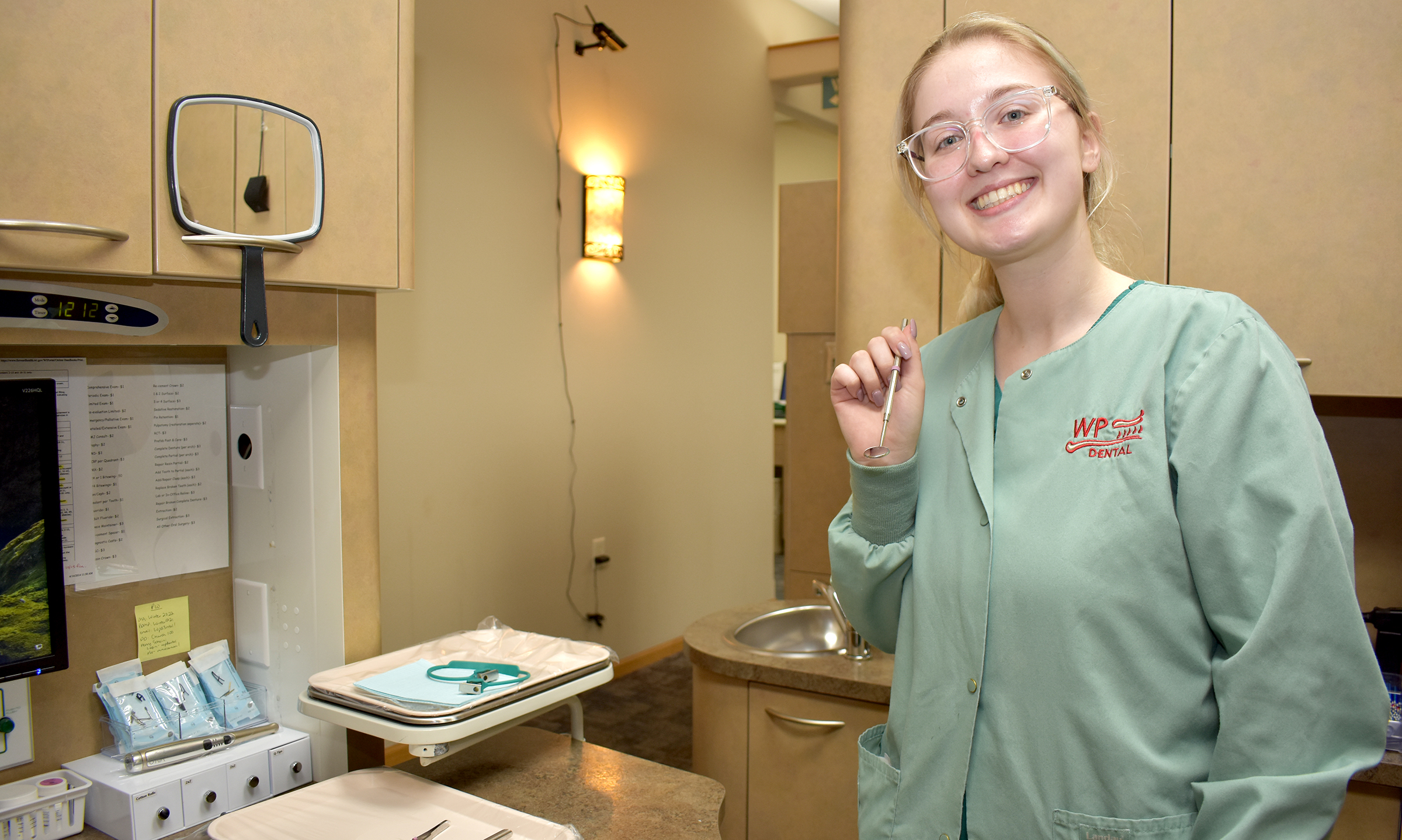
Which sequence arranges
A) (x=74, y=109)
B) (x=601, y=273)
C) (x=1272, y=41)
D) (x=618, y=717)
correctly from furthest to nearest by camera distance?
(x=601, y=273), (x=618, y=717), (x=1272, y=41), (x=74, y=109)

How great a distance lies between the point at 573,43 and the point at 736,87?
1333 millimetres

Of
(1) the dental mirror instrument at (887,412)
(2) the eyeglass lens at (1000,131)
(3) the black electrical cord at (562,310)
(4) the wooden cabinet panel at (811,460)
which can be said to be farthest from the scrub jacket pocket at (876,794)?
(3) the black electrical cord at (562,310)

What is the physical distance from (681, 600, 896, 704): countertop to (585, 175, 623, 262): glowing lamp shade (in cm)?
223

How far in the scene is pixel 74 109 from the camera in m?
1.03

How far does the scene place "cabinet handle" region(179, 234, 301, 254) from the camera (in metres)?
1.14

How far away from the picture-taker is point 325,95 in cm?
130

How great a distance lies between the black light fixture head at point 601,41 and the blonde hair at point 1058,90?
307cm

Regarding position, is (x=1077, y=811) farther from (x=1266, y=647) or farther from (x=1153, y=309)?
(x=1153, y=309)

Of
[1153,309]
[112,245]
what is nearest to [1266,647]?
[1153,309]

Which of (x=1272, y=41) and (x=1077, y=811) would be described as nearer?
(x=1077, y=811)

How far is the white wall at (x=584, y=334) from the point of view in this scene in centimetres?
331

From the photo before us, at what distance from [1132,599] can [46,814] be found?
1393mm

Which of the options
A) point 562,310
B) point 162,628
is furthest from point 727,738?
point 562,310

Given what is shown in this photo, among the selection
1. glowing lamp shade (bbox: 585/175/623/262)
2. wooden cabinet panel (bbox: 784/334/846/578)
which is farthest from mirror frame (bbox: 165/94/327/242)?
glowing lamp shade (bbox: 585/175/623/262)
